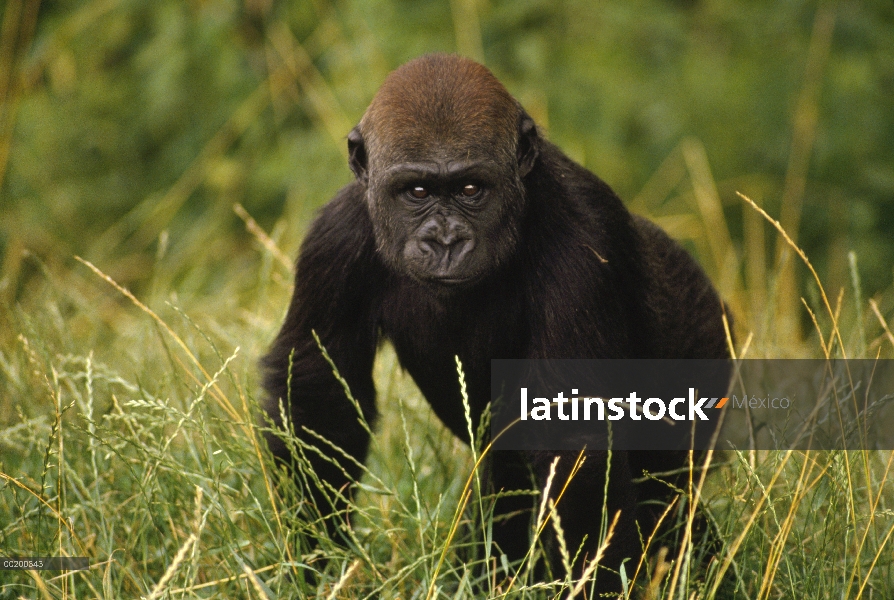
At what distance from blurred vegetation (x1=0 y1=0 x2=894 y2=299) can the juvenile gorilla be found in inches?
145

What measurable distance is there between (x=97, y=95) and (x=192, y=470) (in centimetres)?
597

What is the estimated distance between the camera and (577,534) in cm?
349

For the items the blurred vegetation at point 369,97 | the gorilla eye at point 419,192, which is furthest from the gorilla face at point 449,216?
the blurred vegetation at point 369,97

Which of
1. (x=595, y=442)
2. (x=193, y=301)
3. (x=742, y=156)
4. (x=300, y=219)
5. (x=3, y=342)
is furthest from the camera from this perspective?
Result: (x=742, y=156)

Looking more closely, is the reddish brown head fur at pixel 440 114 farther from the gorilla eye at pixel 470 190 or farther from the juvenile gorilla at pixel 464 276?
the gorilla eye at pixel 470 190

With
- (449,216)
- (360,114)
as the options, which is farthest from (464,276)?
(360,114)

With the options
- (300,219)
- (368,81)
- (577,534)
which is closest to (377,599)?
(577,534)

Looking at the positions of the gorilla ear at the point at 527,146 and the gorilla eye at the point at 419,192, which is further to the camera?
the gorilla ear at the point at 527,146

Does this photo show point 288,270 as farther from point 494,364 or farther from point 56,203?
point 56,203

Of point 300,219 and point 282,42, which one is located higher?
point 282,42

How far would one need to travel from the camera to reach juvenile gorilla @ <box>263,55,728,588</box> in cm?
347

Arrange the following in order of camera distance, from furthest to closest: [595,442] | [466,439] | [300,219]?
[300,219] < [466,439] < [595,442]

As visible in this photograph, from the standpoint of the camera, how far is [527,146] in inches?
144

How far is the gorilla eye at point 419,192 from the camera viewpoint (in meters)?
3.53
